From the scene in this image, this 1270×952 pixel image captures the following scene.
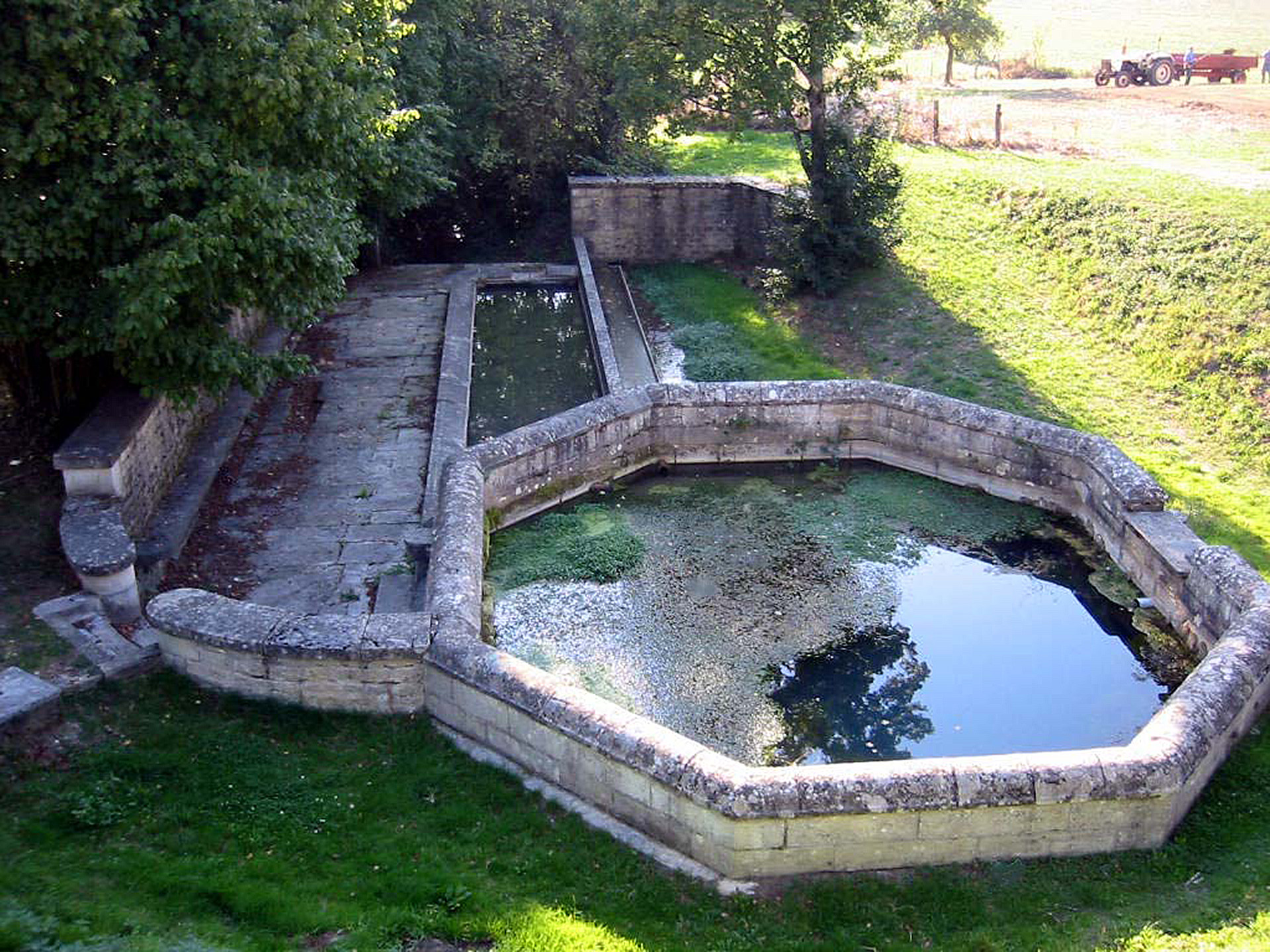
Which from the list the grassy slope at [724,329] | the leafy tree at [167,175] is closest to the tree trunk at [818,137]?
the grassy slope at [724,329]

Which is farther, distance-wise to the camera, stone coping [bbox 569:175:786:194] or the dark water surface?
stone coping [bbox 569:175:786:194]

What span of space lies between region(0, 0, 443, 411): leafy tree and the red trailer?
2566cm

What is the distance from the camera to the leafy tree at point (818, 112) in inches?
693

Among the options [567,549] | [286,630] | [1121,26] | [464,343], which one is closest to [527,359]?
[464,343]

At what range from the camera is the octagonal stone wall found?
22.3ft

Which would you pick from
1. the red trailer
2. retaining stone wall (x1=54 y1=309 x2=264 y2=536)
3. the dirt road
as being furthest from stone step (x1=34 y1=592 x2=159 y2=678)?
the red trailer

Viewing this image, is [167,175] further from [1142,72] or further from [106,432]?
[1142,72]

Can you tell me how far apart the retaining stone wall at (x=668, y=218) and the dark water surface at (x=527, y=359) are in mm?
1531

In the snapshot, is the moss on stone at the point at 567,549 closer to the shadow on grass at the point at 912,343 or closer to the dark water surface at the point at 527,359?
the dark water surface at the point at 527,359

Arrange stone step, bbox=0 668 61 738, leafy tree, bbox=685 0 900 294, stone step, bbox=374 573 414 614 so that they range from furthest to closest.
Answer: leafy tree, bbox=685 0 900 294 < stone step, bbox=374 573 414 614 < stone step, bbox=0 668 61 738

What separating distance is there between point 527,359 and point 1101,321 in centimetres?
802

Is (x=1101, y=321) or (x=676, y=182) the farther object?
(x=676, y=182)

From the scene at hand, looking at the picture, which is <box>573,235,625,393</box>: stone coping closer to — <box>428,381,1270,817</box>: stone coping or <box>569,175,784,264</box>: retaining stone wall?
<box>569,175,784,264</box>: retaining stone wall

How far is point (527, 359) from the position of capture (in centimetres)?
1762
